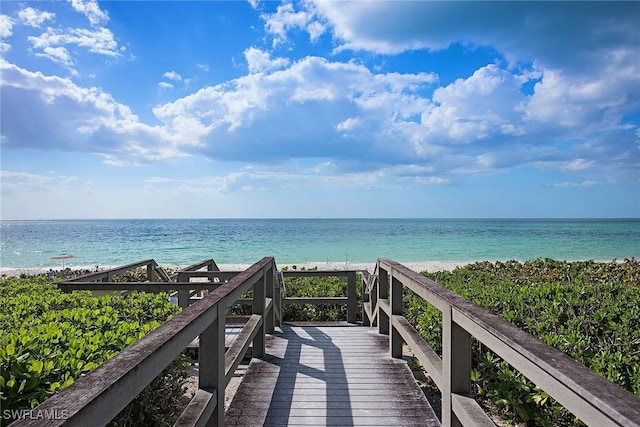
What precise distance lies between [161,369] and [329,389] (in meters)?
2.28

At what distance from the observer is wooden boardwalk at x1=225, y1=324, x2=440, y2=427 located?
2902mm

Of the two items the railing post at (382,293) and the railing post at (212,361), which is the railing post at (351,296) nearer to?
the railing post at (382,293)

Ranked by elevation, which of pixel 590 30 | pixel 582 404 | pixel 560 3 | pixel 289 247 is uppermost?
pixel 560 3

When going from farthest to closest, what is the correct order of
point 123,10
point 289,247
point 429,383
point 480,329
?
point 289,247 → point 123,10 → point 429,383 → point 480,329

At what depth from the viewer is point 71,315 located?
2.84m

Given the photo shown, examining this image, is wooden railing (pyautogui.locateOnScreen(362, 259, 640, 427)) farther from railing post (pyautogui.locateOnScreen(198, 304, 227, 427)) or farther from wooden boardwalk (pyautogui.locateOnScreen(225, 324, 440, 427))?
railing post (pyautogui.locateOnScreen(198, 304, 227, 427))

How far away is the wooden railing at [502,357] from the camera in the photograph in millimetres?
1039

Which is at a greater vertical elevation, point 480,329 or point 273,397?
point 480,329

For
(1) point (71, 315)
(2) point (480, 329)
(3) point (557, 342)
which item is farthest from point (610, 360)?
(1) point (71, 315)

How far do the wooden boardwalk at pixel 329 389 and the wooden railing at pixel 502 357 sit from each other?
48 cm

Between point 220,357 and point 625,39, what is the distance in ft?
77.9

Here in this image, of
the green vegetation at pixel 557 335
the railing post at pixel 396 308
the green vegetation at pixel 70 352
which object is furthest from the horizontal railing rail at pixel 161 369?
the green vegetation at pixel 557 335

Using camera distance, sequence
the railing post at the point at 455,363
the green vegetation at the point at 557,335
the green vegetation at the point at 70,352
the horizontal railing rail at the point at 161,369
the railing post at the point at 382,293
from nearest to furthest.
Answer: the horizontal railing rail at the point at 161,369, the green vegetation at the point at 70,352, the railing post at the point at 455,363, the green vegetation at the point at 557,335, the railing post at the point at 382,293

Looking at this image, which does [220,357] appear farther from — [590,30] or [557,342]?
[590,30]
